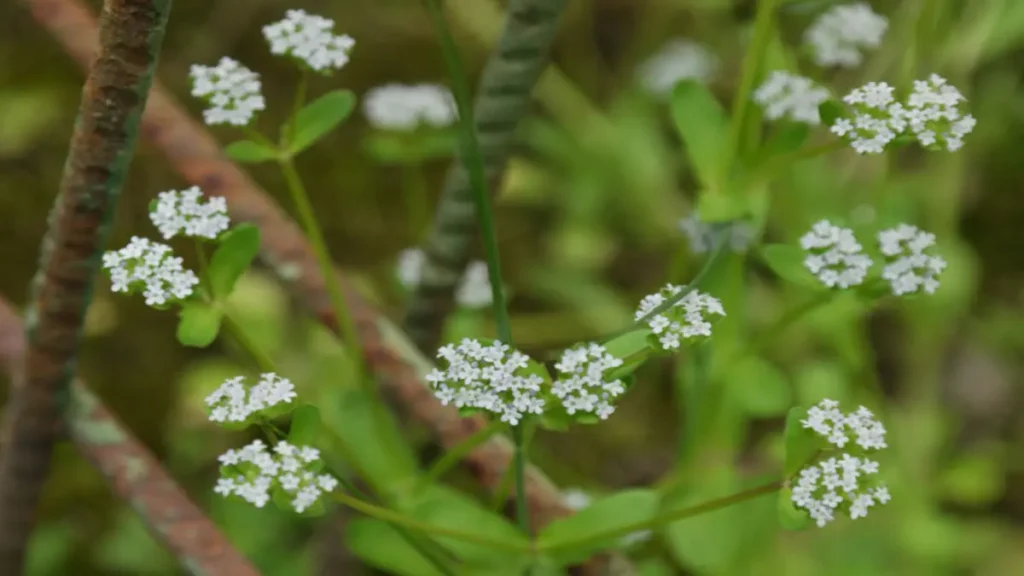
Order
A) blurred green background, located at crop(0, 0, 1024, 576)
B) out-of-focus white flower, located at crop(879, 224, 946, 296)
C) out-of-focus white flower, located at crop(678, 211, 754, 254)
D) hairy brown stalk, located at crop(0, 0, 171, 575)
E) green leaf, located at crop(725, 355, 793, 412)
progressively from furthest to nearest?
blurred green background, located at crop(0, 0, 1024, 576), green leaf, located at crop(725, 355, 793, 412), out-of-focus white flower, located at crop(678, 211, 754, 254), out-of-focus white flower, located at crop(879, 224, 946, 296), hairy brown stalk, located at crop(0, 0, 171, 575)

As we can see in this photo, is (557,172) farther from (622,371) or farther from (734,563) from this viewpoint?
(622,371)

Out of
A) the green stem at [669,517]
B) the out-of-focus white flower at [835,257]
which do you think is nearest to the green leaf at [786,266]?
the out-of-focus white flower at [835,257]

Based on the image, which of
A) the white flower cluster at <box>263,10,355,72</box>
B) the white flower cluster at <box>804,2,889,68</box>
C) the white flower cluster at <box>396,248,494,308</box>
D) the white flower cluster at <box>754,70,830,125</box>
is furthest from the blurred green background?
the white flower cluster at <box>263,10,355,72</box>

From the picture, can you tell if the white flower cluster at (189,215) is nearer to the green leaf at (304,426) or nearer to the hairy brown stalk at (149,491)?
the green leaf at (304,426)

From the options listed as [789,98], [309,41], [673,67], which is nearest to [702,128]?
[789,98]

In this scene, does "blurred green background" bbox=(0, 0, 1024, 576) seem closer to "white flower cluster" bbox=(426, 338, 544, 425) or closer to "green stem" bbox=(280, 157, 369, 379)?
"green stem" bbox=(280, 157, 369, 379)

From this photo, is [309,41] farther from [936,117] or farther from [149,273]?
[936,117]
